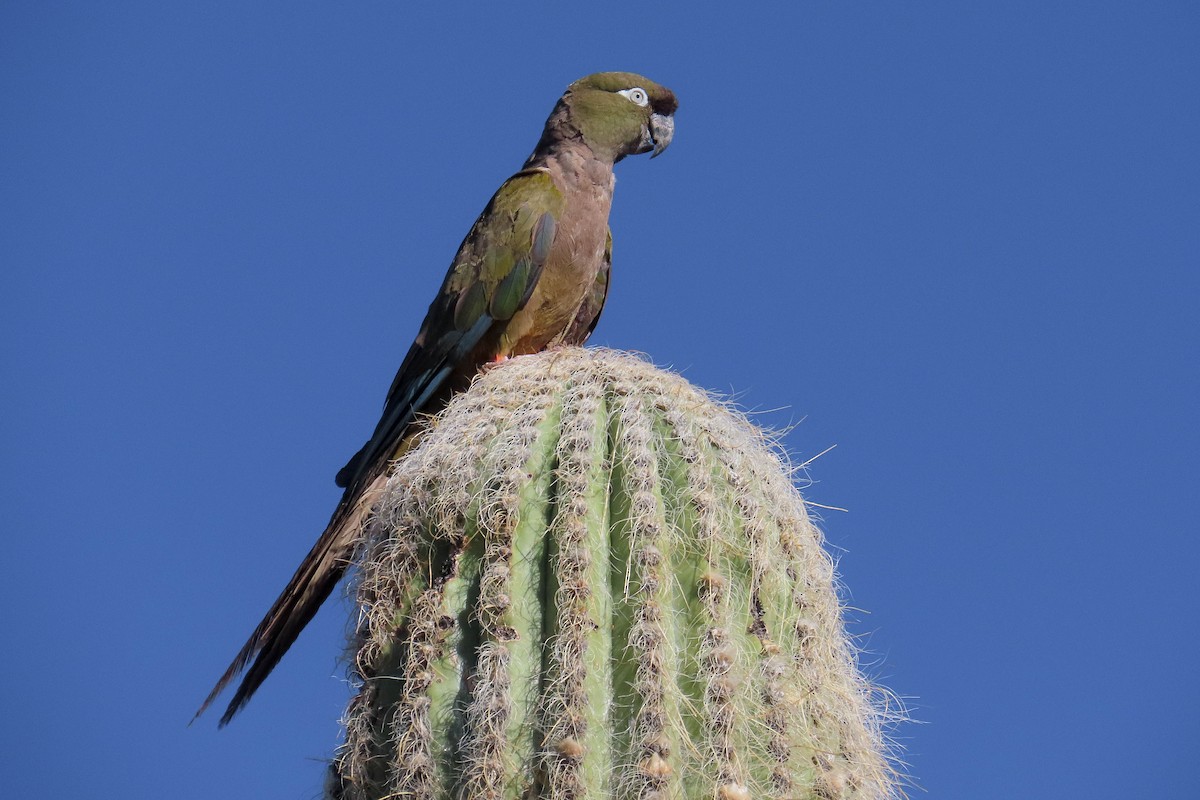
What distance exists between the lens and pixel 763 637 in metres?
3.02

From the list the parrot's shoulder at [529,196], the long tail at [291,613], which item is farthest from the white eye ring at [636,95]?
the long tail at [291,613]

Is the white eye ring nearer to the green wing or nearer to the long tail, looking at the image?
the green wing

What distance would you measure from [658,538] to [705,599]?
7.9 inches

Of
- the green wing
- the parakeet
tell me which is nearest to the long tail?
the parakeet

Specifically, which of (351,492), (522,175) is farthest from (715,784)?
(522,175)

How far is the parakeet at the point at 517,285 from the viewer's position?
165 inches

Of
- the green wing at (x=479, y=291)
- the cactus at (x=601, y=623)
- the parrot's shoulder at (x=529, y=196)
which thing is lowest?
the cactus at (x=601, y=623)

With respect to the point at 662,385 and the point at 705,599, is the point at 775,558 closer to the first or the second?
the point at 705,599

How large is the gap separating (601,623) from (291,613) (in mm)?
1635

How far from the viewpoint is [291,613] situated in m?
4.10

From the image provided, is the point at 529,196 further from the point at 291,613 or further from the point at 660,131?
the point at 291,613

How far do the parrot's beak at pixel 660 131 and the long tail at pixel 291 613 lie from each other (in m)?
3.06

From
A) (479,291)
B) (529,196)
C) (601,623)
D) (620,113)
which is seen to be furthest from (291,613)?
(620,113)

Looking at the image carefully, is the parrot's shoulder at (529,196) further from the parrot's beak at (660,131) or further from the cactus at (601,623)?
the cactus at (601,623)
